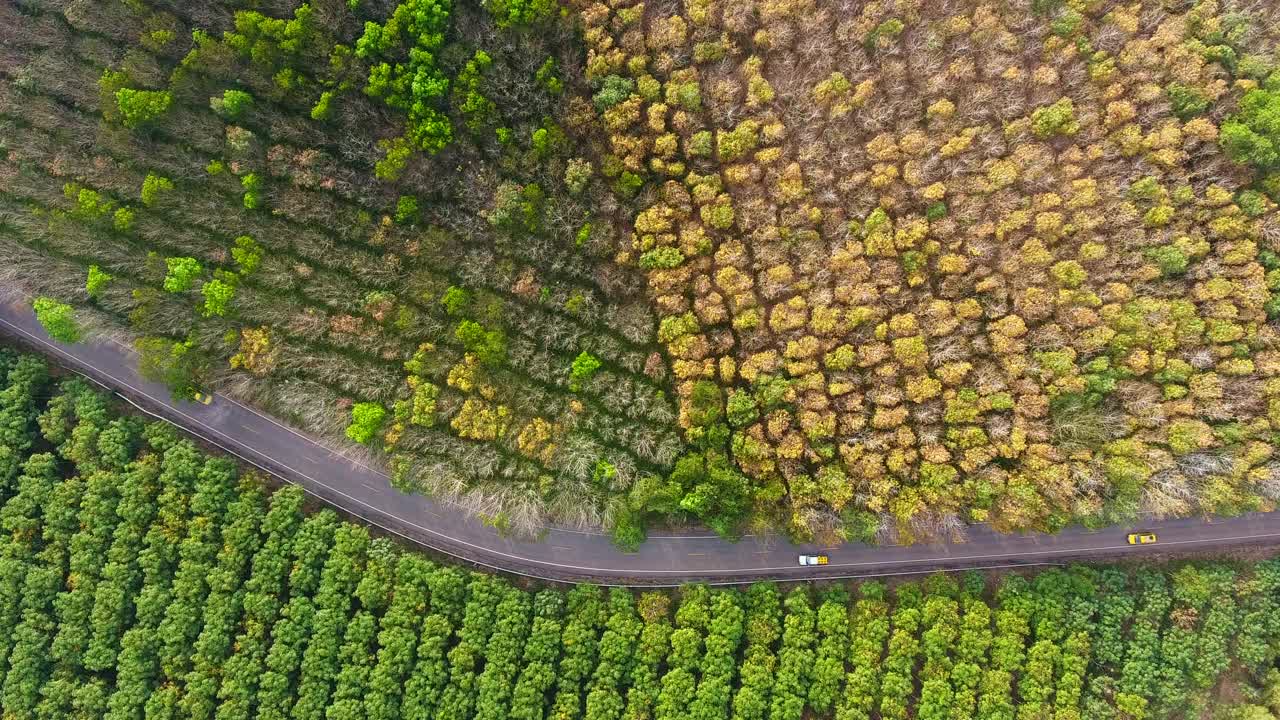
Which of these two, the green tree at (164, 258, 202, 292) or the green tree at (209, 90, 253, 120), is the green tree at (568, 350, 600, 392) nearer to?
the green tree at (164, 258, 202, 292)

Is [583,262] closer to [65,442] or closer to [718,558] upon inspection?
[718,558]

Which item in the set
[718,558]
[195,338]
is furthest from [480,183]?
[718,558]

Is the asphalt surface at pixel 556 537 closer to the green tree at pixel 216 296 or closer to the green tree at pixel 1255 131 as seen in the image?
Answer: the green tree at pixel 216 296

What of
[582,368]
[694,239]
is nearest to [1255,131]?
[694,239]

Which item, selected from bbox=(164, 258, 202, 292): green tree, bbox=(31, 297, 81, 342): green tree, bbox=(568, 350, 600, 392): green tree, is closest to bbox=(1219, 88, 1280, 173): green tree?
bbox=(568, 350, 600, 392): green tree

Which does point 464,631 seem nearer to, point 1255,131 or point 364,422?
point 364,422

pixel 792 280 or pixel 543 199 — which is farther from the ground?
pixel 543 199

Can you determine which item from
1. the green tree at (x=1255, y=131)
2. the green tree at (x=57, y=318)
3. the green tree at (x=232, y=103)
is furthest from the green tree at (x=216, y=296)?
the green tree at (x=1255, y=131)
